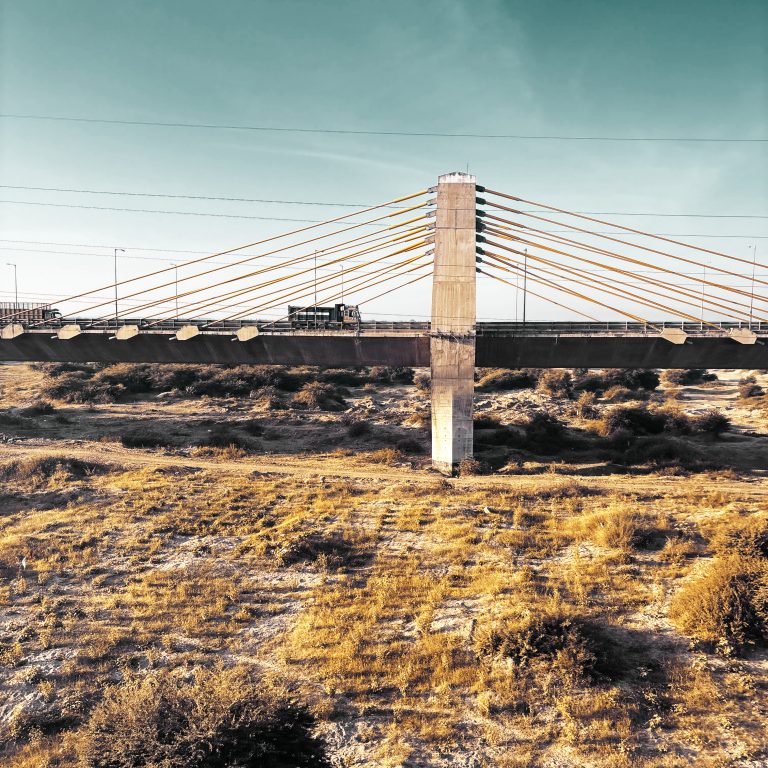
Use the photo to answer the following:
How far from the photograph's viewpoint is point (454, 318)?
29.3 metres

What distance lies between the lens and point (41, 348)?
36.6 m

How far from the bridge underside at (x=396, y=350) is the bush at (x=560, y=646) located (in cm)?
2134

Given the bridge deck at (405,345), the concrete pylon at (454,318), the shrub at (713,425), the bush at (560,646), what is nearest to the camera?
the bush at (560,646)

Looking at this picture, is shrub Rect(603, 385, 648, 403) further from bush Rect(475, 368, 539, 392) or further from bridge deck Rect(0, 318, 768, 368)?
bridge deck Rect(0, 318, 768, 368)

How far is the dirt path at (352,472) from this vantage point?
23172 millimetres

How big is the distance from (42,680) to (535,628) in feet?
37.5

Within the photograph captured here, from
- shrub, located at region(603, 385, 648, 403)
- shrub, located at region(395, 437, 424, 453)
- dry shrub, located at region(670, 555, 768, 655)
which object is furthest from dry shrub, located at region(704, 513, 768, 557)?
shrub, located at region(603, 385, 648, 403)

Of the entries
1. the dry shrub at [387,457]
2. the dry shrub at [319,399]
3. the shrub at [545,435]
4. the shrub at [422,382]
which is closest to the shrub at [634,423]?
the shrub at [545,435]

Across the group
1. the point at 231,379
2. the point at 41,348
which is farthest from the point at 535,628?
the point at 231,379

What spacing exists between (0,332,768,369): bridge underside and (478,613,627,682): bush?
840 inches

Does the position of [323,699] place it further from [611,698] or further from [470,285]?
[470,285]

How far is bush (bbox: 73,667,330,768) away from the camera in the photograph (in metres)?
7.30

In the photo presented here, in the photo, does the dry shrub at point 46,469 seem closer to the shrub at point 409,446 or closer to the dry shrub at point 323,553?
the dry shrub at point 323,553

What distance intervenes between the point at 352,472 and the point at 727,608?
18.3 meters
